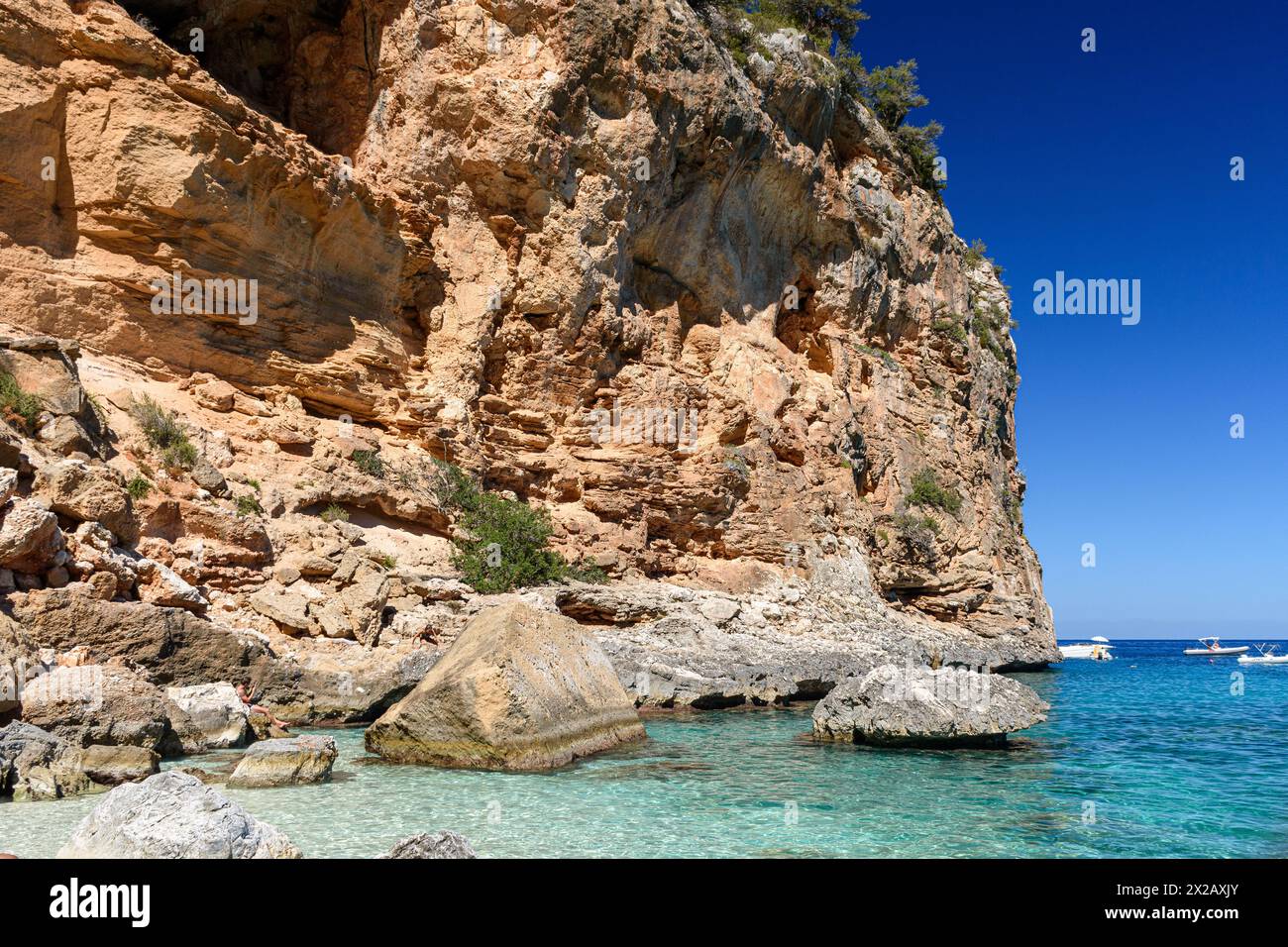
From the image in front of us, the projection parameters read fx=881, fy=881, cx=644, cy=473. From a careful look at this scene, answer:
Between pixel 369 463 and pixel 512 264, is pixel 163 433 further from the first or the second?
pixel 512 264

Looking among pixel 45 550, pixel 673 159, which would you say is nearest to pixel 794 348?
pixel 673 159

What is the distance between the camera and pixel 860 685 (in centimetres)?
1332

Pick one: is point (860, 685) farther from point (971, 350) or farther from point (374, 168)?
point (971, 350)

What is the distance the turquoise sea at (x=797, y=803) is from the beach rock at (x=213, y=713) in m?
0.66

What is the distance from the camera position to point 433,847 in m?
5.26

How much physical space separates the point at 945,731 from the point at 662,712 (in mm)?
5287

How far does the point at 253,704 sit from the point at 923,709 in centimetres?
933

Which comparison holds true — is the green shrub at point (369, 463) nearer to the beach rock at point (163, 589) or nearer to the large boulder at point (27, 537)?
the beach rock at point (163, 589)

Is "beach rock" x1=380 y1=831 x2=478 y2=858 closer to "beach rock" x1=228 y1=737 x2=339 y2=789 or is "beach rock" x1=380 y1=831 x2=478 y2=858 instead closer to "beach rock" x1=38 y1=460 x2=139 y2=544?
"beach rock" x1=228 y1=737 x2=339 y2=789

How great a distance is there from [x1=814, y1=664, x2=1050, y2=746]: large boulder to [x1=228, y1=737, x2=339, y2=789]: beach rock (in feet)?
24.1

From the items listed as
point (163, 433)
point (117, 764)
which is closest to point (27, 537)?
point (117, 764)

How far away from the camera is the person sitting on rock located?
11500 mm
